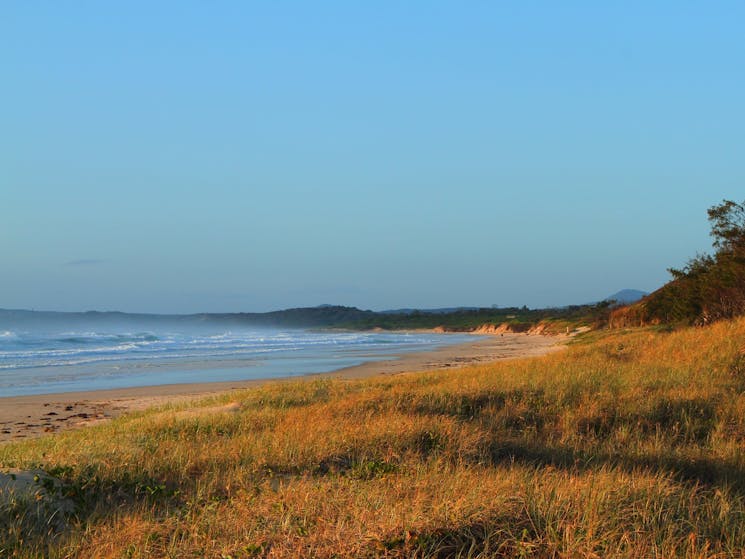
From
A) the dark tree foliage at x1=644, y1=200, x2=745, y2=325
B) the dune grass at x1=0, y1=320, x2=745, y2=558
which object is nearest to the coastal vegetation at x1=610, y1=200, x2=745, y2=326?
the dark tree foliage at x1=644, y1=200, x2=745, y2=325

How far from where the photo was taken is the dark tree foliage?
22675 mm

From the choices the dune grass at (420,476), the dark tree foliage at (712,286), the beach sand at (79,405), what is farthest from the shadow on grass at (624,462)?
the dark tree foliage at (712,286)

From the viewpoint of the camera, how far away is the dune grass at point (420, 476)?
4.07 m

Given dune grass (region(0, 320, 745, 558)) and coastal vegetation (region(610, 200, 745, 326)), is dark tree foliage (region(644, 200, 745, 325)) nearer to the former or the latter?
coastal vegetation (region(610, 200, 745, 326))

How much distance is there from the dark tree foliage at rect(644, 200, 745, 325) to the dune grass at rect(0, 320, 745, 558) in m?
12.4

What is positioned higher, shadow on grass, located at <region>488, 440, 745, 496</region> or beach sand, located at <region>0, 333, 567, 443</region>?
shadow on grass, located at <region>488, 440, 745, 496</region>

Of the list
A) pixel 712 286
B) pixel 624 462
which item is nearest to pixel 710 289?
pixel 712 286

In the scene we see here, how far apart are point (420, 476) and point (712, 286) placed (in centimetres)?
2239

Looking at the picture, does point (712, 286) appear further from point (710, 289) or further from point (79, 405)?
point (79, 405)

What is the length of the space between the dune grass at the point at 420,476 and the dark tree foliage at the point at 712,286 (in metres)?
12.4

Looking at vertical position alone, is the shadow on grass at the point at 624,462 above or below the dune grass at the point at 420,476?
below

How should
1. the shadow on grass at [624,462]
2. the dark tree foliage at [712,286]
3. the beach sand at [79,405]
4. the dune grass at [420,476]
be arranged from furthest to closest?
the dark tree foliage at [712,286]
the beach sand at [79,405]
the shadow on grass at [624,462]
the dune grass at [420,476]

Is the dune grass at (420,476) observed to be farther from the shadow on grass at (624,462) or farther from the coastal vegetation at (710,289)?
the coastal vegetation at (710,289)

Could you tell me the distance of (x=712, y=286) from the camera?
24344mm
